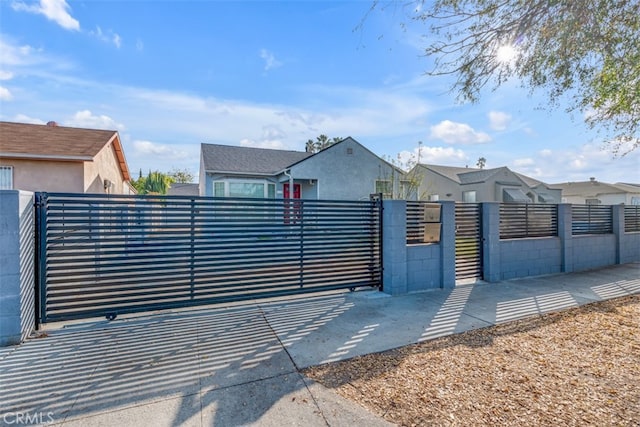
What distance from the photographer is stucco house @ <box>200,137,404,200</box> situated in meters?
14.4

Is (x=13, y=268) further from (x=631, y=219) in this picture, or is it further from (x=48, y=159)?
(x=631, y=219)

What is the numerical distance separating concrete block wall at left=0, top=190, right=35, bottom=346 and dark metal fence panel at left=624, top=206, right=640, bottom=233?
14758 millimetres

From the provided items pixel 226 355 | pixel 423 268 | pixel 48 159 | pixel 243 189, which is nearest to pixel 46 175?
pixel 48 159

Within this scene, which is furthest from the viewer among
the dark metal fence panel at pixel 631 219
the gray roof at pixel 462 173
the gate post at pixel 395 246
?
the gray roof at pixel 462 173

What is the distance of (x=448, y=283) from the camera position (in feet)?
21.6

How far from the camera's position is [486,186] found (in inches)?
948

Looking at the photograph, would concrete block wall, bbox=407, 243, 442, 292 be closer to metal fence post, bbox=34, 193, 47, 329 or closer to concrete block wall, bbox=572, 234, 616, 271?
concrete block wall, bbox=572, 234, 616, 271

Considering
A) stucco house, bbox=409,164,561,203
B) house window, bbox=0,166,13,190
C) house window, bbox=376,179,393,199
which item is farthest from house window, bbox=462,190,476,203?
house window, bbox=0,166,13,190

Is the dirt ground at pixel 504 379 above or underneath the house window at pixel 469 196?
underneath

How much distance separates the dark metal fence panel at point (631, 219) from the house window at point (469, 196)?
14.3 metres

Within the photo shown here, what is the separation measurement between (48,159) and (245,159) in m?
7.82

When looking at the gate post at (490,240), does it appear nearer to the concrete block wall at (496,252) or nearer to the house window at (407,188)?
the concrete block wall at (496,252)

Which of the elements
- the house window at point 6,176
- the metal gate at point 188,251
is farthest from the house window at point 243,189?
the metal gate at point 188,251

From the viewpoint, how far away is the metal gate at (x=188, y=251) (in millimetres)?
4312
